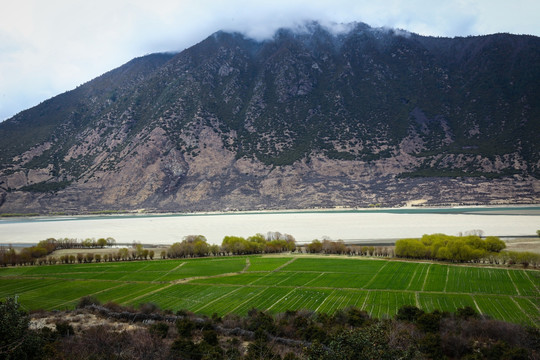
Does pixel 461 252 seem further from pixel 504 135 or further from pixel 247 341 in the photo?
pixel 504 135

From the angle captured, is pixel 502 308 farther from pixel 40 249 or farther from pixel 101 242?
pixel 101 242

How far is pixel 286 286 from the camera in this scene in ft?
146

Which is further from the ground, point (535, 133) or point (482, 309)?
point (535, 133)

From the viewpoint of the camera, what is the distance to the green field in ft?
119

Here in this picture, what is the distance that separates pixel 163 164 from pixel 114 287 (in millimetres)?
149228

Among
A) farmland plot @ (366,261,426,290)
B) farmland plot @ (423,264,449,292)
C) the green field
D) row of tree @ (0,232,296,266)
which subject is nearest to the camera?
the green field

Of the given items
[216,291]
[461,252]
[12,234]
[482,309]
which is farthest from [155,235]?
[482,309]

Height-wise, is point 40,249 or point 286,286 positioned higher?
point 40,249

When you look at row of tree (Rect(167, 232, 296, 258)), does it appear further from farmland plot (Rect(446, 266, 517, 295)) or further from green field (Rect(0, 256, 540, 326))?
farmland plot (Rect(446, 266, 517, 295))

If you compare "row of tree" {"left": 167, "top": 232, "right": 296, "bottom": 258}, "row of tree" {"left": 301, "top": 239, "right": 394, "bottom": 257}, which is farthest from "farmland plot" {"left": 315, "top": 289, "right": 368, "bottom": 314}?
"row of tree" {"left": 167, "top": 232, "right": 296, "bottom": 258}

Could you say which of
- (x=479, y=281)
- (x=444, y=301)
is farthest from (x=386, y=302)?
(x=479, y=281)

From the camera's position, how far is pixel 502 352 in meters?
22.9

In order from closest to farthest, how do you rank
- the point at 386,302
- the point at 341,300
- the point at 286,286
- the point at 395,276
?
the point at 386,302 → the point at 341,300 → the point at 286,286 → the point at 395,276

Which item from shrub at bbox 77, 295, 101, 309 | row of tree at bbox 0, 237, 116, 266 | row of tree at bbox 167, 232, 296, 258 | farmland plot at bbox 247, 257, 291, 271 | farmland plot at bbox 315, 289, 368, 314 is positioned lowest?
farmland plot at bbox 315, 289, 368, 314
